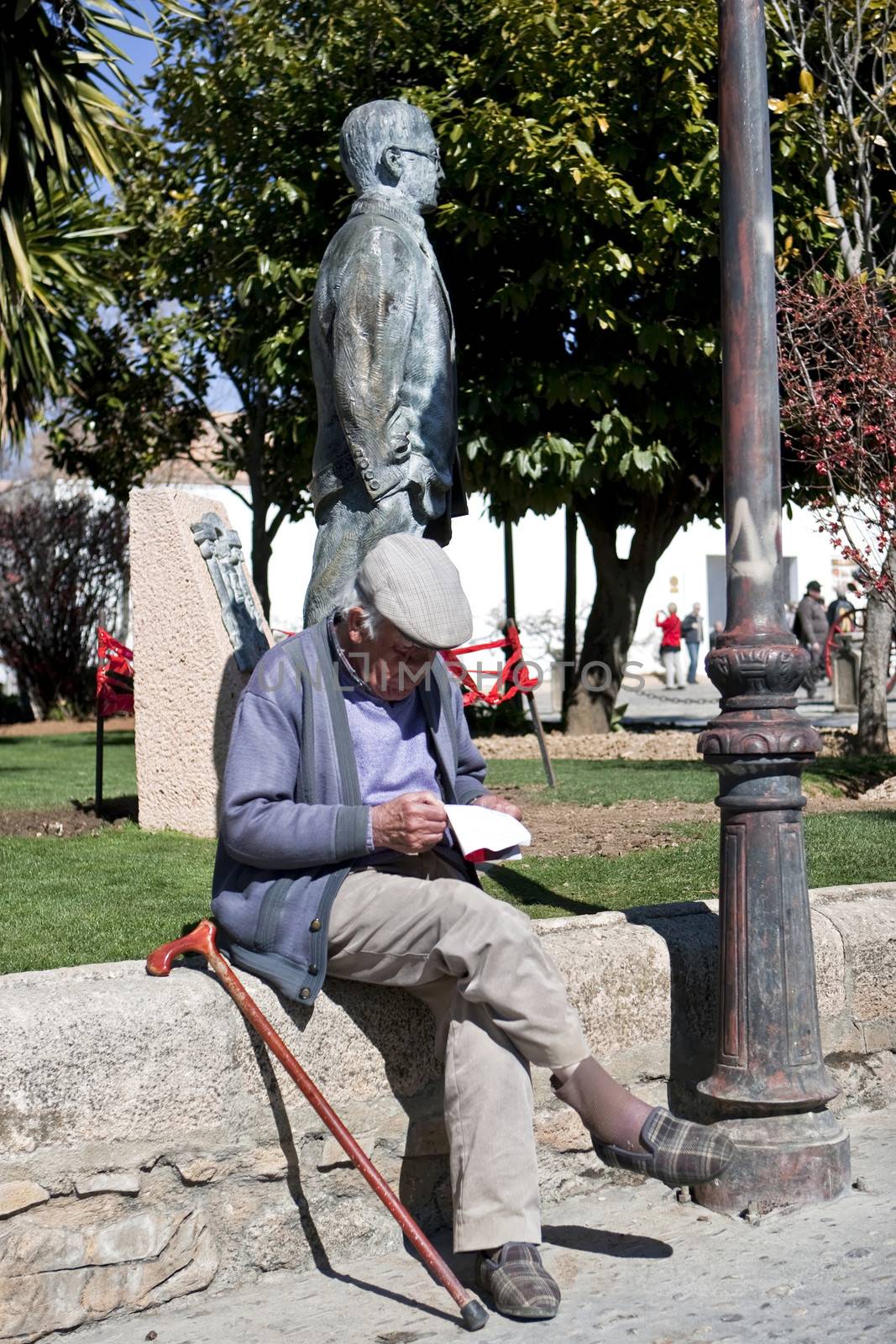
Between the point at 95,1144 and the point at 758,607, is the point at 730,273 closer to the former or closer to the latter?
the point at 758,607

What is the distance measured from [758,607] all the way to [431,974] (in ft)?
3.96

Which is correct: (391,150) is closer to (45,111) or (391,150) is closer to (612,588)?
(45,111)

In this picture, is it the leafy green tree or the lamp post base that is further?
the leafy green tree

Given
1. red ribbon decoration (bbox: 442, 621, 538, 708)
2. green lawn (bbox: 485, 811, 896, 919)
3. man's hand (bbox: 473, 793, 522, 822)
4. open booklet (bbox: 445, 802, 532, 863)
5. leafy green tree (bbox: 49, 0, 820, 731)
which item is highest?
leafy green tree (bbox: 49, 0, 820, 731)

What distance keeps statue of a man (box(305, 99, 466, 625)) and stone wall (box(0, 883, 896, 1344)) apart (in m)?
1.85

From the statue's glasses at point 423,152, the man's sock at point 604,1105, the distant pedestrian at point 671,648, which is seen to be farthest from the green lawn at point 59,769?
the distant pedestrian at point 671,648

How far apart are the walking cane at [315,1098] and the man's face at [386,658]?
64 cm

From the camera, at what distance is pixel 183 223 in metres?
13.5

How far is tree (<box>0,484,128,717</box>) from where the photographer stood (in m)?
20.6

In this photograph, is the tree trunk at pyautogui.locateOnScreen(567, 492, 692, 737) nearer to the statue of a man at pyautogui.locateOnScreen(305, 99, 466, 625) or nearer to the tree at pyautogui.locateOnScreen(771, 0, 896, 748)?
→ the tree at pyautogui.locateOnScreen(771, 0, 896, 748)

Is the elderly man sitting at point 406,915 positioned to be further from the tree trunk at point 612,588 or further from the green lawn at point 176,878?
the tree trunk at point 612,588

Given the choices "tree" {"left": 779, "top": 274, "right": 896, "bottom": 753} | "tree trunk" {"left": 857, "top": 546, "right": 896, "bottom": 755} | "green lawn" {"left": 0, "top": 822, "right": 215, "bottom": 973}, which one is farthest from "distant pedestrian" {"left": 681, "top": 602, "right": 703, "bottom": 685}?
"green lawn" {"left": 0, "top": 822, "right": 215, "bottom": 973}

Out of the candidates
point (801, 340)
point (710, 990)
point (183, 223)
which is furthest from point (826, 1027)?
point (183, 223)

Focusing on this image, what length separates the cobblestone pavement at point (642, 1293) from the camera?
9.29 ft
